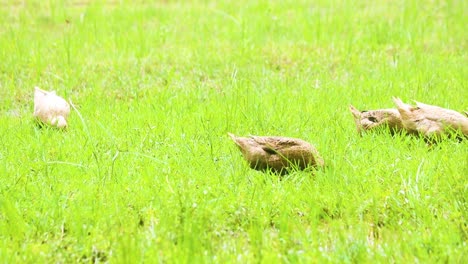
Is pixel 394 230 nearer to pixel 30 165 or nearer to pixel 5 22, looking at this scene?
pixel 30 165

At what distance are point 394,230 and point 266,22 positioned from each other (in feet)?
14.0

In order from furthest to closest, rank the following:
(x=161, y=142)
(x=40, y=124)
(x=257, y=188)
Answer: (x=40, y=124) < (x=161, y=142) < (x=257, y=188)

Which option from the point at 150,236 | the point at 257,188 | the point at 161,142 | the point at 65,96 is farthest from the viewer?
the point at 65,96

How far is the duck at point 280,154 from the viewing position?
3.21 metres

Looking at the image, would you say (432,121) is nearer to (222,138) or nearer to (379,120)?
(379,120)

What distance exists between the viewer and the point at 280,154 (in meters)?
3.19

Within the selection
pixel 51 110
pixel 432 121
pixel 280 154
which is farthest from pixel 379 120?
pixel 51 110

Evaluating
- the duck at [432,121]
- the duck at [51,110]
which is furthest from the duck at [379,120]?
the duck at [51,110]

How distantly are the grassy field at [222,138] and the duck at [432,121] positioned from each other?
0.32 feet

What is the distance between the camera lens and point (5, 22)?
6648mm

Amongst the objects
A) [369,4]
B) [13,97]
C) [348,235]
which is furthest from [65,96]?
[369,4]

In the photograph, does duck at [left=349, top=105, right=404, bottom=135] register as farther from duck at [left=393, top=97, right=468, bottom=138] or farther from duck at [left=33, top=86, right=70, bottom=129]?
duck at [left=33, top=86, right=70, bottom=129]

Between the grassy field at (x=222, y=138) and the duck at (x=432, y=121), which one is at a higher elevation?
the duck at (x=432, y=121)

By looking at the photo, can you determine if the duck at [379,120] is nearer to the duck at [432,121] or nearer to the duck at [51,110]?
the duck at [432,121]
